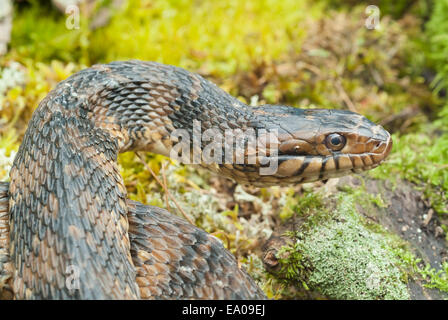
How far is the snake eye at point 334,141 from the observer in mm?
4031

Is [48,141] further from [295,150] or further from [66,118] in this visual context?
[295,150]

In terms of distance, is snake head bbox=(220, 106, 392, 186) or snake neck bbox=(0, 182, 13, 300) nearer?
snake neck bbox=(0, 182, 13, 300)

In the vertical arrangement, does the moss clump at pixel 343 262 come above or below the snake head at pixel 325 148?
below

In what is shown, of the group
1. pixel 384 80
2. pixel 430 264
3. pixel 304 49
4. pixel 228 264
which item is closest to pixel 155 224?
pixel 228 264

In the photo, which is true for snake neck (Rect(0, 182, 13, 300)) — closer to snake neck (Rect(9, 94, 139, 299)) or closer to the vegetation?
snake neck (Rect(9, 94, 139, 299))

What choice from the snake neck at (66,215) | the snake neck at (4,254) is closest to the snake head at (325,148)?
the snake neck at (66,215)

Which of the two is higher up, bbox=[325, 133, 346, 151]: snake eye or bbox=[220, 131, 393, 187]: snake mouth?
bbox=[325, 133, 346, 151]: snake eye

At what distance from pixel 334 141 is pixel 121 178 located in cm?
198

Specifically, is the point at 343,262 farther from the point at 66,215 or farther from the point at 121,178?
the point at 66,215

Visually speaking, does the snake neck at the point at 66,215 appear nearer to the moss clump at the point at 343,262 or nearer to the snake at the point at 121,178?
the snake at the point at 121,178

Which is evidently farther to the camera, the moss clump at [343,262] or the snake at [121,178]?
the moss clump at [343,262]

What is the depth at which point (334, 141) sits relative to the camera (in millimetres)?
4027

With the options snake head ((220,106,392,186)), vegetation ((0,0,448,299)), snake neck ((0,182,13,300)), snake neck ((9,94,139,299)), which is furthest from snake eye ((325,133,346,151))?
snake neck ((0,182,13,300))

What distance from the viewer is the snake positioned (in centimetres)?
322
